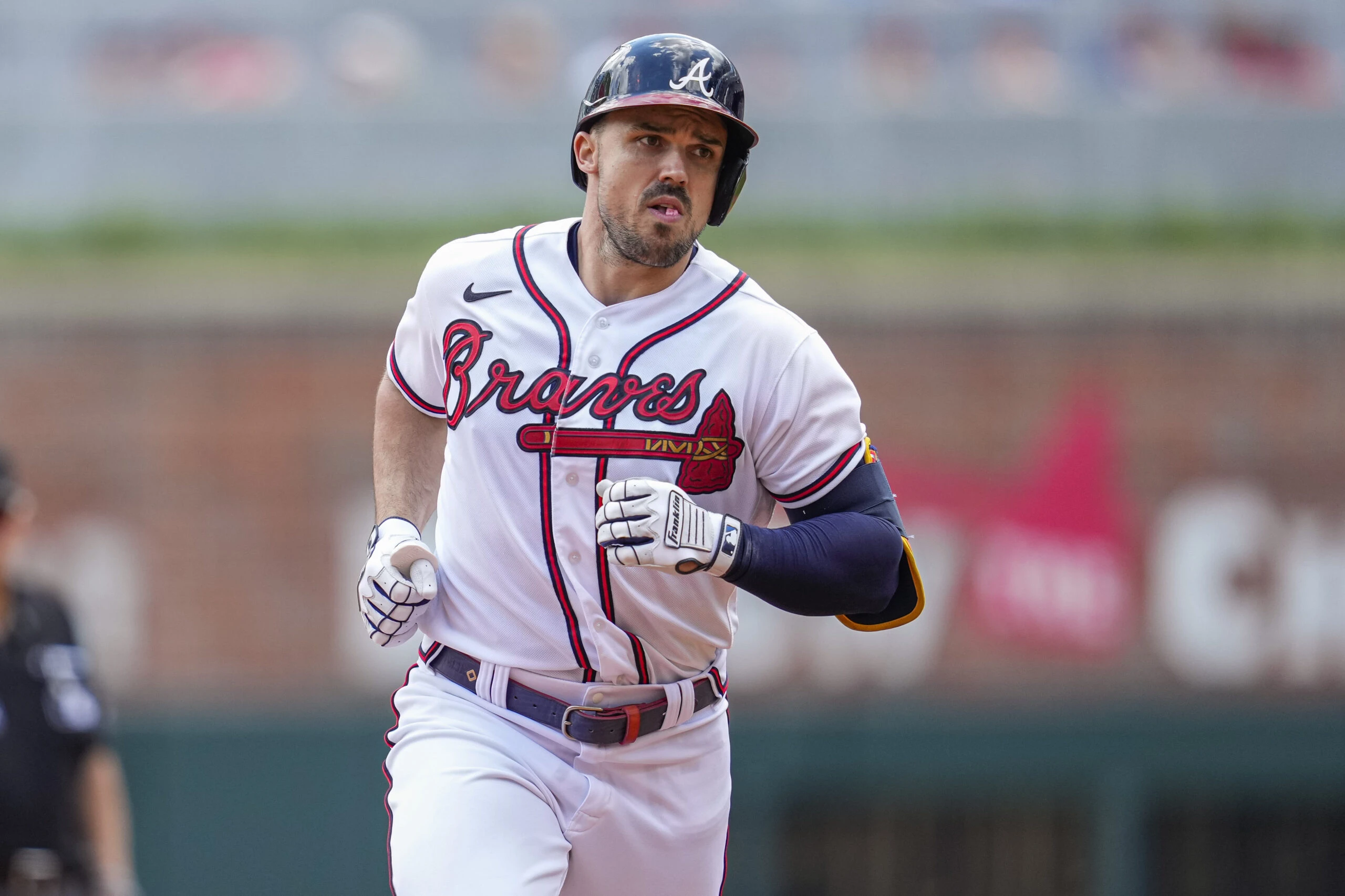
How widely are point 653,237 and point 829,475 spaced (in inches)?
21.3

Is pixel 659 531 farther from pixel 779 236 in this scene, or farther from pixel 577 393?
pixel 779 236

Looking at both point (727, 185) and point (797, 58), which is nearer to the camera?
point (727, 185)

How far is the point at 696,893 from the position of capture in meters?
3.25

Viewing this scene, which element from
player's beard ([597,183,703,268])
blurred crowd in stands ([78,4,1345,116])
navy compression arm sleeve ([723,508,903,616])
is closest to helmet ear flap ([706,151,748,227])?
player's beard ([597,183,703,268])

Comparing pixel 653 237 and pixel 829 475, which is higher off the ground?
pixel 653 237

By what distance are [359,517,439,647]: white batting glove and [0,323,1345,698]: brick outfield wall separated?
20.2 ft

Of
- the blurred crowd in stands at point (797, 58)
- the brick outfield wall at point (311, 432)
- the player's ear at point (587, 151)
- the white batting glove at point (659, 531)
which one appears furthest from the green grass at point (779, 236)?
the white batting glove at point (659, 531)

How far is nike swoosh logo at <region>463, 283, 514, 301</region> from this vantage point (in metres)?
3.21

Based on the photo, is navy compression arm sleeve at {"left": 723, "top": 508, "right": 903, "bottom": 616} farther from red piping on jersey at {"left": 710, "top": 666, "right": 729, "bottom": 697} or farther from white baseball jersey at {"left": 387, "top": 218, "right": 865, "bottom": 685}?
red piping on jersey at {"left": 710, "top": 666, "right": 729, "bottom": 697}

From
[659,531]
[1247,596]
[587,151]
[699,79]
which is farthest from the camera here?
[1247,596]

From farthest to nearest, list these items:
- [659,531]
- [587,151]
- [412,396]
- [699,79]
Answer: [412,396]
[587,151]
[699,79]
[659,531]

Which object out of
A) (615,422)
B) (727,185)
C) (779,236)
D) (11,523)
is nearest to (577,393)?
(615,422)

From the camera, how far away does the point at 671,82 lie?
300cm

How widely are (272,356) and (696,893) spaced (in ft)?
22.0
